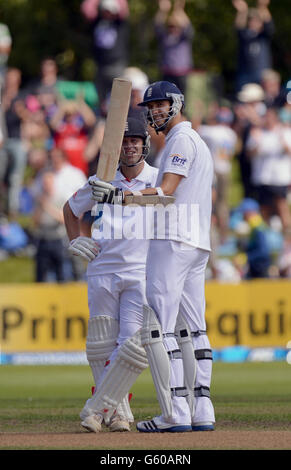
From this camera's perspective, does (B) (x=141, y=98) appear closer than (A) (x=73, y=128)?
Yes

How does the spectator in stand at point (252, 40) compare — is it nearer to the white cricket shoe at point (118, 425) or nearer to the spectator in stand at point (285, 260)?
the spectator in stand at point (285, 260)

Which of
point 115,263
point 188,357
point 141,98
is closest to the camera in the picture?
point 188,357

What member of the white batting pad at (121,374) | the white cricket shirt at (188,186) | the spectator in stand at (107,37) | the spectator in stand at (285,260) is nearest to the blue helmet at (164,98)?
the white cricket shirt at (188,186)

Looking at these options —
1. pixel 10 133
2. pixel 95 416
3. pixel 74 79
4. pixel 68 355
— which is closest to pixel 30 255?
pixel 10 133

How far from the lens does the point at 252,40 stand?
20.2m

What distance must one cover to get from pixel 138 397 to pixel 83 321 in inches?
176

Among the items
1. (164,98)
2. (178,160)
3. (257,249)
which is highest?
(257,249)

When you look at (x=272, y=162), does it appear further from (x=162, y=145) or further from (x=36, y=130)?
(x=36, y=130)

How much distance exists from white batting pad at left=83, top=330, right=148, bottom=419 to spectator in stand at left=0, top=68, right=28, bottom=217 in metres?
11.0

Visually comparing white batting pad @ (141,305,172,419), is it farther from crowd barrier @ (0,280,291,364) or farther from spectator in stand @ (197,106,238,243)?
spectator in stand @ (197,106,238,243)

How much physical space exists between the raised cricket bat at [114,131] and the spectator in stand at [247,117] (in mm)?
10329

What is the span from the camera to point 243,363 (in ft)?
50.8

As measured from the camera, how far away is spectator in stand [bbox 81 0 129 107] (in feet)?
62.6

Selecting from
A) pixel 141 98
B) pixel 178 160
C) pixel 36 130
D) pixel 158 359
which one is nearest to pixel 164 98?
pixel 178 160
